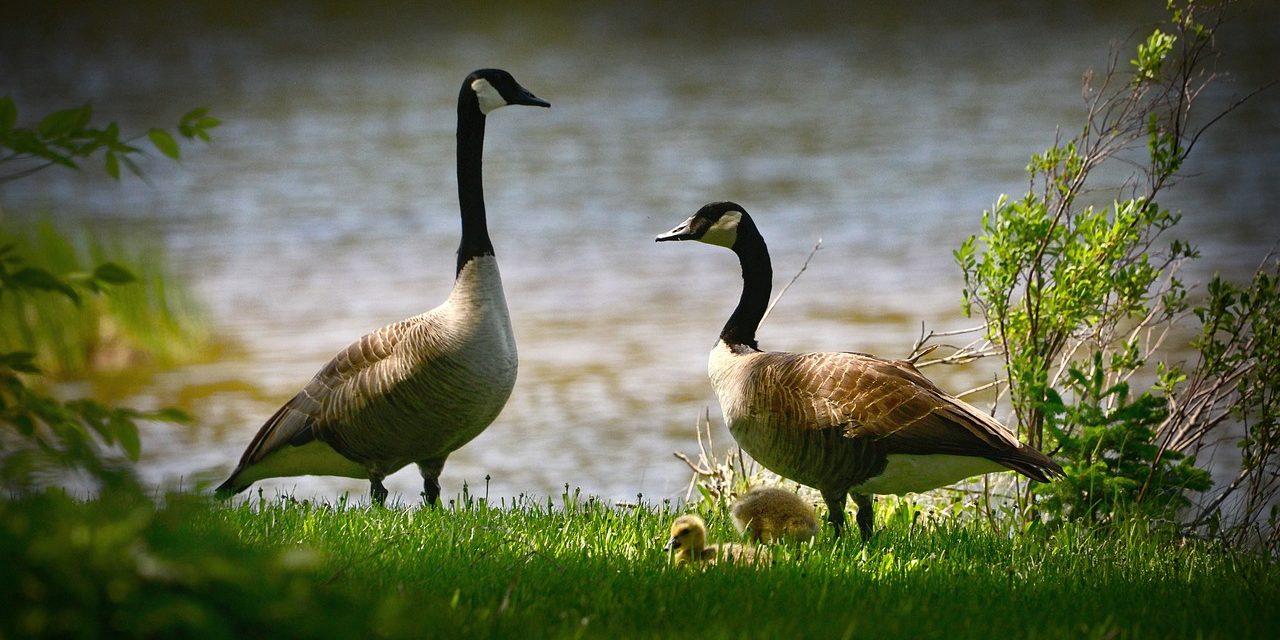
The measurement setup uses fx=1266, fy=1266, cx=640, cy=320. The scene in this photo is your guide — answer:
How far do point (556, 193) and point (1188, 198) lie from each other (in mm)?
10785

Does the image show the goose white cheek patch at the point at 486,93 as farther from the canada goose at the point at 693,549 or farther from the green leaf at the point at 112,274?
the green leaf at the point at 112,274

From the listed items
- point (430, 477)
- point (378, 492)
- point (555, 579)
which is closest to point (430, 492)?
point (430, 477)

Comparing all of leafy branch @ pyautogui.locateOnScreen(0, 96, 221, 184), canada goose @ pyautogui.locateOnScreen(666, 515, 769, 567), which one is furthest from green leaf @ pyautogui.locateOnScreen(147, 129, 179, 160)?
canada goose @ pyautogui.locateOnScreen(666, 515, 769, 567)

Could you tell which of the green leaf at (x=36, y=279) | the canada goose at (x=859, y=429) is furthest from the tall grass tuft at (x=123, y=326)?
the green leaf at (x=36, y=279)

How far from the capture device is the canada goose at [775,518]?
5.25m

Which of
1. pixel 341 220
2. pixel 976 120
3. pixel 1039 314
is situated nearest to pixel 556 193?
pixel 341 220

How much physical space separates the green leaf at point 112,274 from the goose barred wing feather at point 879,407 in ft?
10.5

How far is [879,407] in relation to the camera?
528cm

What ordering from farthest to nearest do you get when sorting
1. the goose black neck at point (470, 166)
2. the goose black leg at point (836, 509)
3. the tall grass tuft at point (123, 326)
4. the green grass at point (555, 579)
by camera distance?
the tall grass tuft at point (123, 326) → the goose black neck at point (470, 166) → the goose black leg at point (836, 509) → the green grass at point (555, 579)

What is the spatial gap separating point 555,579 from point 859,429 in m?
1.58

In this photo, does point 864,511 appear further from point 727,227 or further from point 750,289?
point 727,227

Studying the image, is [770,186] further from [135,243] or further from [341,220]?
[135,243]

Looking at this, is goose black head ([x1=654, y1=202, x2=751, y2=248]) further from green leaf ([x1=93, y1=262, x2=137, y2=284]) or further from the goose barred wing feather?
green leaf ([x1=93, y1=262, x2=137, y2=284])

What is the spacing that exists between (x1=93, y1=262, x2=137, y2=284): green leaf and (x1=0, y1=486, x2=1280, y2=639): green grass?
486 millimetres
